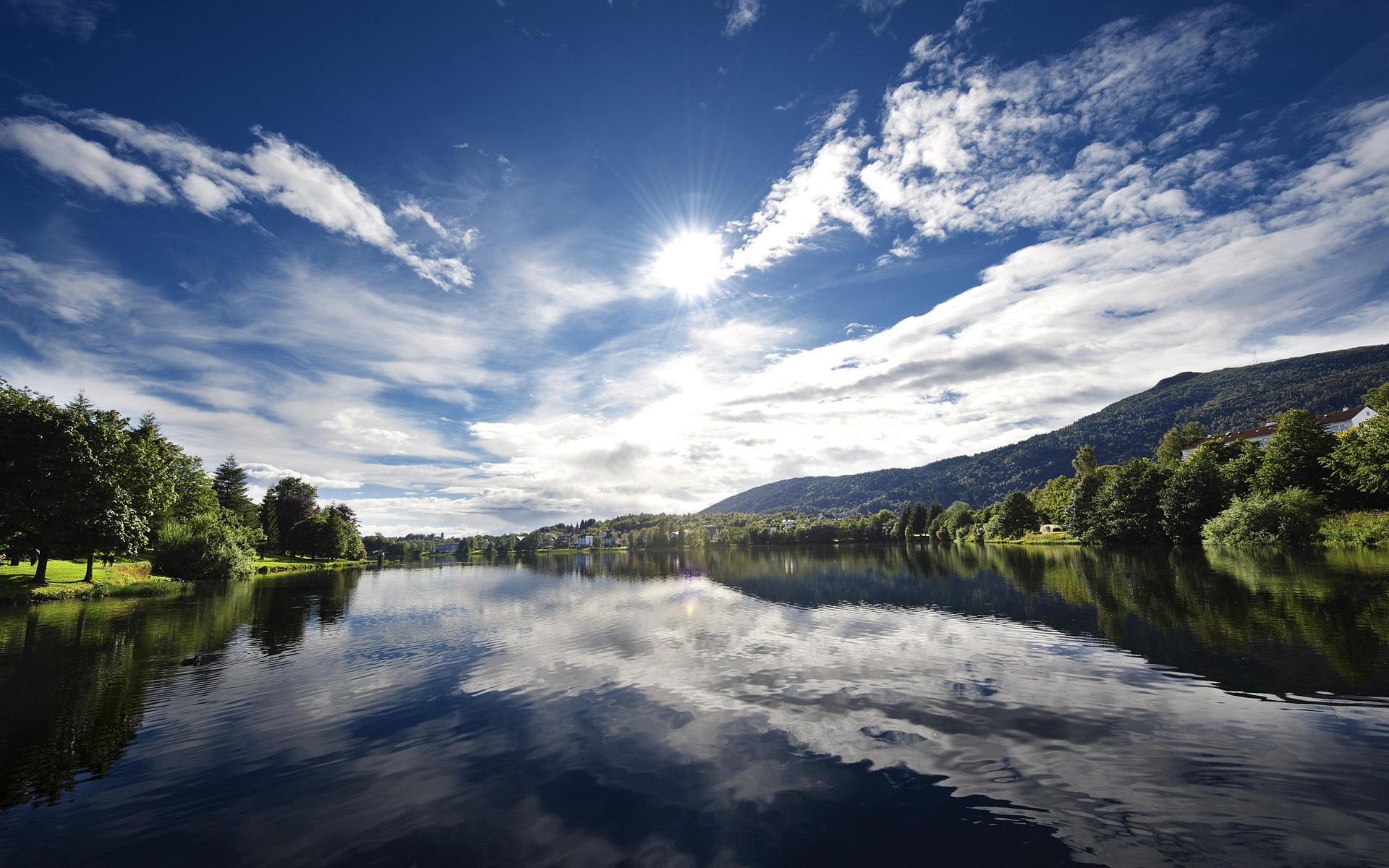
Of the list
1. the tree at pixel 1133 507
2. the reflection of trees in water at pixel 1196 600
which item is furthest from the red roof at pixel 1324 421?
the reflection of trees in water at pixel 1196 600

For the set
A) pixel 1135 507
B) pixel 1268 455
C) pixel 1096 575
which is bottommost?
pixel 1096 575

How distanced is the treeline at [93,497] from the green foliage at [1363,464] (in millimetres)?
122887

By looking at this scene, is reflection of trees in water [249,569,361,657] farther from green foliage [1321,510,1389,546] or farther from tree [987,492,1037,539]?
tree [987,492,1037,539]

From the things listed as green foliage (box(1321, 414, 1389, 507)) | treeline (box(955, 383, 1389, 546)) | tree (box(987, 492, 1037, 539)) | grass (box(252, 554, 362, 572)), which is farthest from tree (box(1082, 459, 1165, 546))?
grass (box(252, 554, 362, 572))

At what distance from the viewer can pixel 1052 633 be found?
84.2ft

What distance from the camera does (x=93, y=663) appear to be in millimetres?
23891

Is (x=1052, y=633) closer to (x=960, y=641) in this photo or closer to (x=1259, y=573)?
(x=960, y=641)

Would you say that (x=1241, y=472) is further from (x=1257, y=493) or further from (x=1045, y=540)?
(x=1045, y=540)

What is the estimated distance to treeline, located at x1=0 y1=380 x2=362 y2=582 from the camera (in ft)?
141

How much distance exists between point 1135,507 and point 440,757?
112635mm

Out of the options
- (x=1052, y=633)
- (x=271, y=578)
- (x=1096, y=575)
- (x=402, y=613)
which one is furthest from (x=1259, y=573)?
(x=271, y=578)

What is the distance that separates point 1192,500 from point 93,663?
116m

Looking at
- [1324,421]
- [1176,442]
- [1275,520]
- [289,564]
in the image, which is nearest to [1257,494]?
[1275,520]

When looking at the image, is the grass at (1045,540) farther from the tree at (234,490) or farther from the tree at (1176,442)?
the tree at (234,490)
